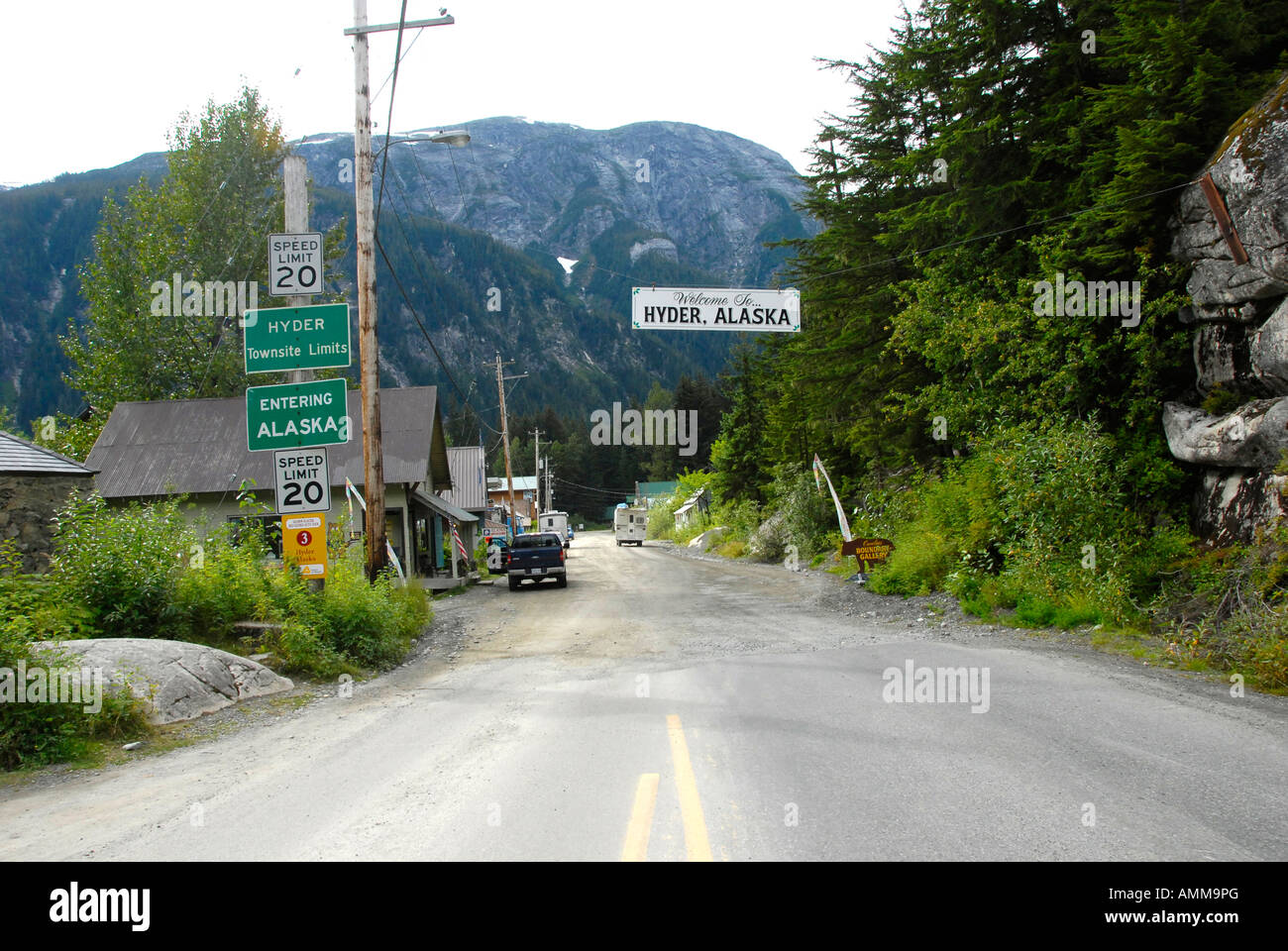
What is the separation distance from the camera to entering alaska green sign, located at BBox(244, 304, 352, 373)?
10922 mm

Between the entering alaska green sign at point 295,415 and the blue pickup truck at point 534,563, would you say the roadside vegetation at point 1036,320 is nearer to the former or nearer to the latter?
the blue pickup truck at point 534,563

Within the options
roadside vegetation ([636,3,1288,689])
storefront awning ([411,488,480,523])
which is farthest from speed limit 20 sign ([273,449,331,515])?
storefront awning ([411,488,480,523])

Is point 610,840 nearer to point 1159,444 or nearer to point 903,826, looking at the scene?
point 903,826

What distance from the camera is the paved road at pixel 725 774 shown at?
4152mm

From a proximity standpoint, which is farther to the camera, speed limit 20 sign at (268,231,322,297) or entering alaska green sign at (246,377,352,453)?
speed limit 20 sign at (268,231,322,297)

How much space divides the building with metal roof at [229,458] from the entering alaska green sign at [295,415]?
14.0 m

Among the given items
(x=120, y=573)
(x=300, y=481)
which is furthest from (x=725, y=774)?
(x=300, y=481)

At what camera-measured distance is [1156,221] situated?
13312 mm

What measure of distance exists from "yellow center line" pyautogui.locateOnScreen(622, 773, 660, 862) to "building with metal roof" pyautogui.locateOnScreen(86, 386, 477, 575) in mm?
20756

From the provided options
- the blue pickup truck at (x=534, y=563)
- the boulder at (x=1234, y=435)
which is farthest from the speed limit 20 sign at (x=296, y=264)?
the blue pickup truck at (x=534, y=563)

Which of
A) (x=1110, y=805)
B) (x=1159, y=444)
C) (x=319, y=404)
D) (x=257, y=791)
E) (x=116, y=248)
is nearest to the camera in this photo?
(x=1110, y=805)

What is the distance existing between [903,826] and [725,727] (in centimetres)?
261

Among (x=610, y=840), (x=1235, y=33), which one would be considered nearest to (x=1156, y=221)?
(x=1235, y=33)

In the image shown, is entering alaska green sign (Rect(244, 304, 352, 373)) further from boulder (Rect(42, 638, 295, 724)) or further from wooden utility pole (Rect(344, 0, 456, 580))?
boulder (Rect(42, 638, 295, 724))
